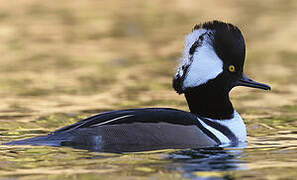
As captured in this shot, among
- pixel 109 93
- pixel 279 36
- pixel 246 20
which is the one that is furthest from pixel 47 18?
pixel 109 93

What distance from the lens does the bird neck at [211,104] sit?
892cm

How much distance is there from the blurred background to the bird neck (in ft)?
1.76

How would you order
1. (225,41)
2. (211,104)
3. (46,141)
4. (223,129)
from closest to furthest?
(46,141) < (225,41) < (223,129) < (211,104)

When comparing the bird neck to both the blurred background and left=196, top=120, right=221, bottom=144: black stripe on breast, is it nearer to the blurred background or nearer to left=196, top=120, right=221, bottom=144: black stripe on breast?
left=196, top=120, right=221, bottom=144: black stripe on breast

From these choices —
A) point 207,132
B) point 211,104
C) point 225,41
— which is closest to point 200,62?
point 225,41

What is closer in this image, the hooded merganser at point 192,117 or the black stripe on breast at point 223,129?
the hooded merganser at point 192,117

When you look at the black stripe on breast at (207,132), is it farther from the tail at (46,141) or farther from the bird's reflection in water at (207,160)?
the tail at (46,141)

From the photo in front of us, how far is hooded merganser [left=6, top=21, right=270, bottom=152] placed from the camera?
8.25m

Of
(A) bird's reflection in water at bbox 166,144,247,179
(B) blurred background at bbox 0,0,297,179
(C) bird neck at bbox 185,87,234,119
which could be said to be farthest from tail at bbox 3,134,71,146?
(C) bird neck at bbox 185,87,234,119

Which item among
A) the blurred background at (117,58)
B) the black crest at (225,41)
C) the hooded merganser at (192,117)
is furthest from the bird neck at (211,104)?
the blurred background at (117,58)

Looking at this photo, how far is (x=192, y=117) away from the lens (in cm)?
859

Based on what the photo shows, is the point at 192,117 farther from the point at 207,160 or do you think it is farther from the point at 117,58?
the point at 117,58

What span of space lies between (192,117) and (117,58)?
796 centimetres

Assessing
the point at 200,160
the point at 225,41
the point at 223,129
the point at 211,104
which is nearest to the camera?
the point at 200,160
